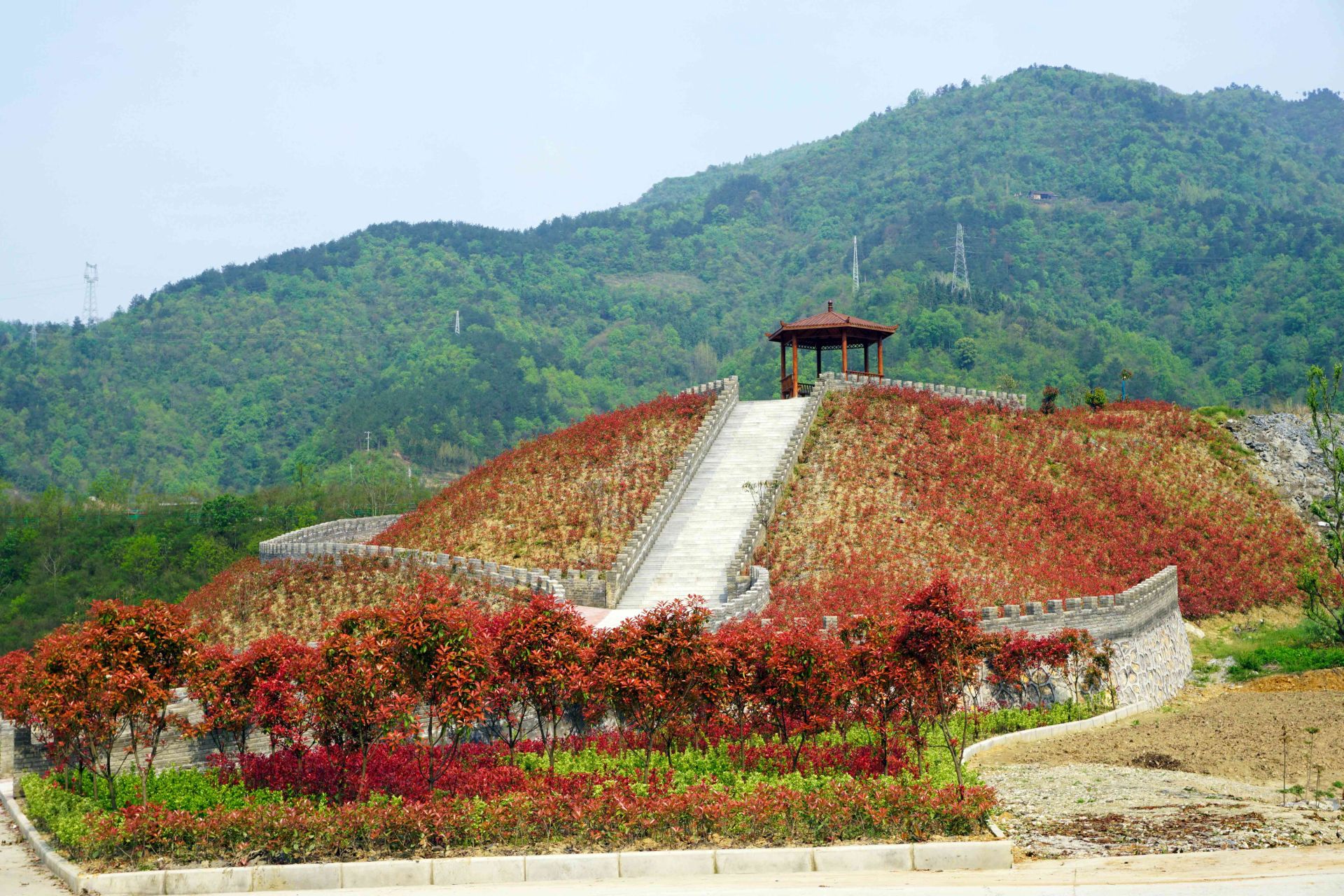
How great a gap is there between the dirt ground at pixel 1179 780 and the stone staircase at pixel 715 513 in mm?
11138

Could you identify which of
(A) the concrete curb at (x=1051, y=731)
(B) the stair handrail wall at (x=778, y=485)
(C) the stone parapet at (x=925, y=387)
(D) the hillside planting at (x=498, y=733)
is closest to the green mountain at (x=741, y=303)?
(C) the stone parapet at (x=925, y=387)

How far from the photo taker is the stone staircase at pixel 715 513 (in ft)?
105

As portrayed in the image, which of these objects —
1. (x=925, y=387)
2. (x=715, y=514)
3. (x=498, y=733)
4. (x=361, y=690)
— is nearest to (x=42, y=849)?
(x=361, y=690)

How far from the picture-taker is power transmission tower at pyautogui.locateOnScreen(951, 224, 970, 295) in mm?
113156

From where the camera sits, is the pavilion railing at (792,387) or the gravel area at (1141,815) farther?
the pavilion railing at (792,387)

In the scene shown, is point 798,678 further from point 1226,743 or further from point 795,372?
point 795,372

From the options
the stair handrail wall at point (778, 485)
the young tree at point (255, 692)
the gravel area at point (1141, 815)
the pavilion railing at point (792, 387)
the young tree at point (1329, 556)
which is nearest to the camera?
the gravel area at point (1141, 815)

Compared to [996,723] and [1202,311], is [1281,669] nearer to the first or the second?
[996,723]

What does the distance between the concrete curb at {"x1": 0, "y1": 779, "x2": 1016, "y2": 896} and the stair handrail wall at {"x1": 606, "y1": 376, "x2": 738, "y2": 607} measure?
16762mm

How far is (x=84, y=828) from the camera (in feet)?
51.3

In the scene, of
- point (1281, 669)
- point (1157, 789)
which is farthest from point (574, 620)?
point (1281, 669)

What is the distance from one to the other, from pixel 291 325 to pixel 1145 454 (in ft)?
366

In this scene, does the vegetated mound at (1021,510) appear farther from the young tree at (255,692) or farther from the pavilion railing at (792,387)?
the young tree at (255,692)

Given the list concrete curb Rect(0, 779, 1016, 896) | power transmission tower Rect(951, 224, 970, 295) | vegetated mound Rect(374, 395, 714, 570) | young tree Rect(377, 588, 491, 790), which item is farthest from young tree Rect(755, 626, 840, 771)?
power transmission tower Rect(951, 224, 970, 295)
